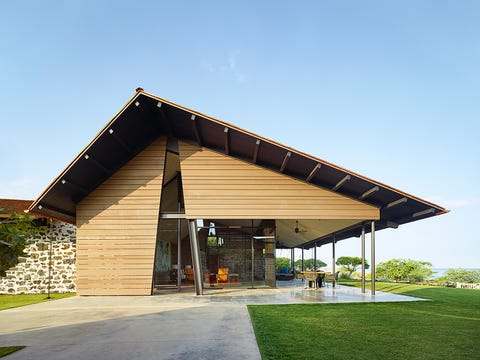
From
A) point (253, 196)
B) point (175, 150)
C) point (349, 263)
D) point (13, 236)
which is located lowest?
point (349, 263)

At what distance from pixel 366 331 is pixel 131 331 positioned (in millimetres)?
4054

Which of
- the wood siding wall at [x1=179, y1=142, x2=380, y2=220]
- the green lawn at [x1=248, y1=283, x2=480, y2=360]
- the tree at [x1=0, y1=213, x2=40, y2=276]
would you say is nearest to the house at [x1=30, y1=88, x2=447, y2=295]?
the wood siding wall at [x1=179, y1=142, x2=380, y2=220]

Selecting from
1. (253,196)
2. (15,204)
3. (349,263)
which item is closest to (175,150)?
(253,196)

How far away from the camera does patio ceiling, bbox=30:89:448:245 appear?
11.1 meters

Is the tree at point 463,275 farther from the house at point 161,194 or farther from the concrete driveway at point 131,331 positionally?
the concrete driveway at point 131,331

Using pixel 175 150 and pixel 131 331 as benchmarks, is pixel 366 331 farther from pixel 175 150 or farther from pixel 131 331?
pixel 175 150

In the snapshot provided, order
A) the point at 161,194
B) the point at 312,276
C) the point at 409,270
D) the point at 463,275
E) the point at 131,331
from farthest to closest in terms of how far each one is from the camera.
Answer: the point at 463,275
the point at 409,270
the point at 312,276
the point at 161,194
the point at 131,331

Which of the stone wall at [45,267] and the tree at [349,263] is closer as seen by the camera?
the stone wall at [45,267]

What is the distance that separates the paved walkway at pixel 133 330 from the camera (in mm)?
4984

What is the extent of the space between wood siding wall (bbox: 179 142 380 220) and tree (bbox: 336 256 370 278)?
56.5ft

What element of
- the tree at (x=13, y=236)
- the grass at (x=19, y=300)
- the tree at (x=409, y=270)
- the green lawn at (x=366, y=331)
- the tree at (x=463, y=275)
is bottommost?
the tree at (x=463, y=275)

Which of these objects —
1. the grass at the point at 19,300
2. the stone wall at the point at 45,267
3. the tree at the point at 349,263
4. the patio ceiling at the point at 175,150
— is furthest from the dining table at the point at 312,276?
the tree at the point at 349,263

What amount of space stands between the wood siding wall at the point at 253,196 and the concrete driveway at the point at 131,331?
3.33m

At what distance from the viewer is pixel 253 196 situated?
40.8 feet
